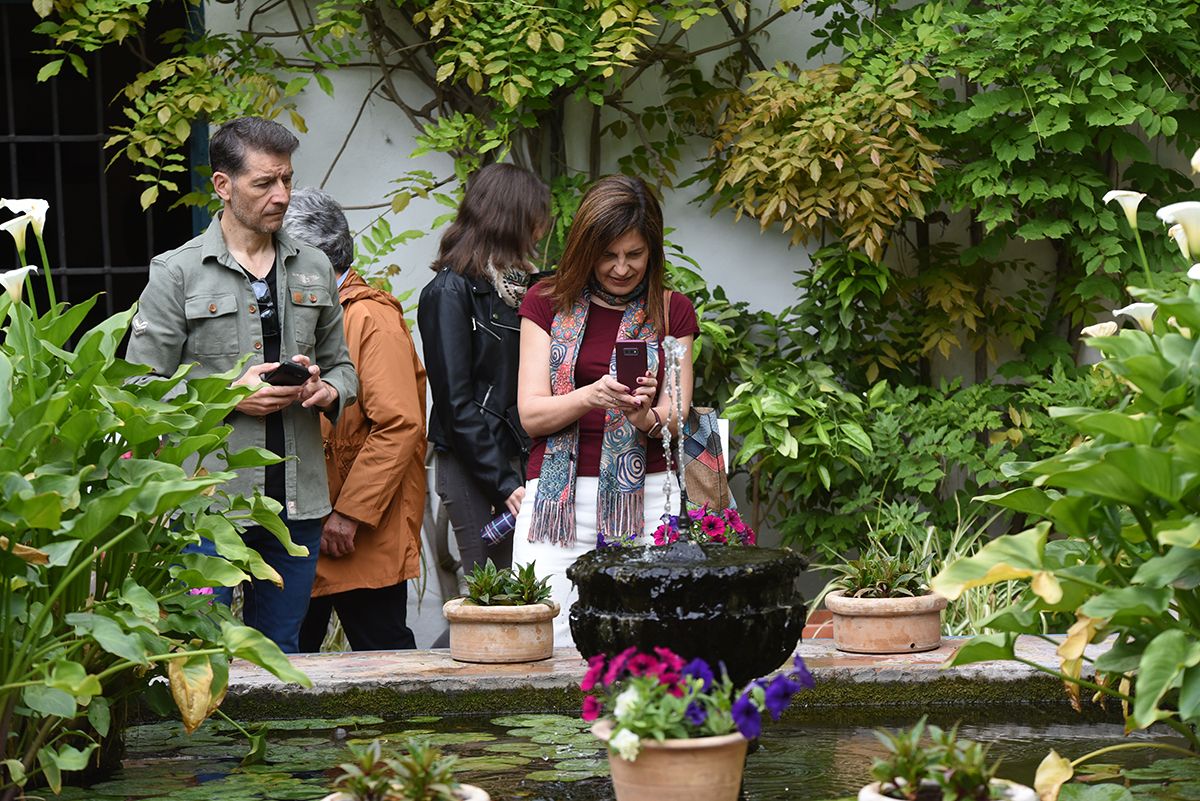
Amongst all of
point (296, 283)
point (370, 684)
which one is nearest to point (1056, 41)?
point (296, 283)

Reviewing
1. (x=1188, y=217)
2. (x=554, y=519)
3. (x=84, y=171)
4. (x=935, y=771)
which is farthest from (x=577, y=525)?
(x=84, y=171)

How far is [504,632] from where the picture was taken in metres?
4.24

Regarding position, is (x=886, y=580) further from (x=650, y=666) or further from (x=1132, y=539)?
(x=650, y=666)

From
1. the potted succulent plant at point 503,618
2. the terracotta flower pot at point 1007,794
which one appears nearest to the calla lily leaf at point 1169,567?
the terracotta flower pot at point 1007,794

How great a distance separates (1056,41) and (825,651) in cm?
277

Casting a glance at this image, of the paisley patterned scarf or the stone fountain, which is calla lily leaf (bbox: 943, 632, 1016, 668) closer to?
the stone fountain

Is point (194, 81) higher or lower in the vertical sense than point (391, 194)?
higher

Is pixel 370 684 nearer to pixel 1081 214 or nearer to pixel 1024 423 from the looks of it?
pixel 1024 423

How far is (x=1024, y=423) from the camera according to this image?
20.1 feet

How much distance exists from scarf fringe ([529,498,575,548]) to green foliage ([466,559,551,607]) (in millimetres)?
174

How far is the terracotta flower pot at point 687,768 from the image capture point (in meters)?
2.56

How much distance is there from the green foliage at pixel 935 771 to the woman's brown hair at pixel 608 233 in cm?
214

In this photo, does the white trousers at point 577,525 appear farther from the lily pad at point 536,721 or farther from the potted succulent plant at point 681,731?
the potted succulent plant at point 681,731

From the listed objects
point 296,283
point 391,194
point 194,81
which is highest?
point 194,81
